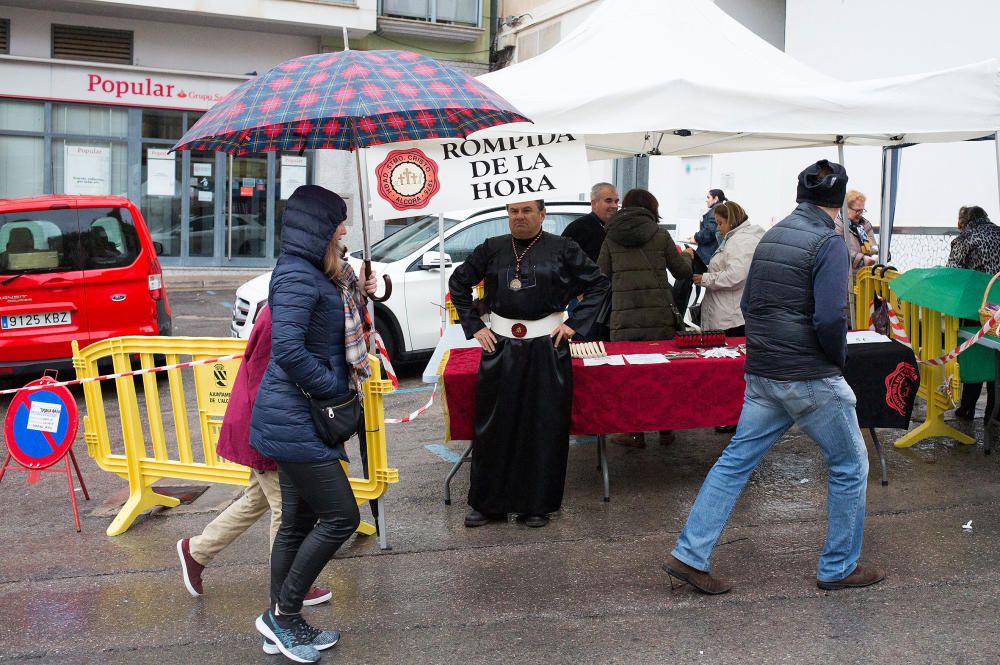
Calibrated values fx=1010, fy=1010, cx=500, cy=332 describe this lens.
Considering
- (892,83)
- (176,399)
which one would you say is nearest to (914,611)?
(892,83)

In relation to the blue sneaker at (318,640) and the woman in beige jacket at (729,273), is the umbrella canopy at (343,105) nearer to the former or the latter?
the blue sneaker at (318,640)

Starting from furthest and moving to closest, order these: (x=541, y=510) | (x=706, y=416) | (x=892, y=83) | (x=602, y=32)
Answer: (x=602, y=32)
(x=892, y=83)
(x=706, y=416)
(x=541, y=510)

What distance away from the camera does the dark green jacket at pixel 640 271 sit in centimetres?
715

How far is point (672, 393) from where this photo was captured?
6059mm

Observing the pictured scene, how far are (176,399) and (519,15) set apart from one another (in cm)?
1849

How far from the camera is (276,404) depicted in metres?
3.93

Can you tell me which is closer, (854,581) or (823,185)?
(823,185)

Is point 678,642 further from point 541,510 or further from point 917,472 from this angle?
point 917,472

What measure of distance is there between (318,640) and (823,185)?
2.92 meters

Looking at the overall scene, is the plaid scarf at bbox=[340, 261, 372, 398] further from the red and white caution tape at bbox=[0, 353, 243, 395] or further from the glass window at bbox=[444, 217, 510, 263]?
the glass window at bbox=[444, 217, 510, 263]

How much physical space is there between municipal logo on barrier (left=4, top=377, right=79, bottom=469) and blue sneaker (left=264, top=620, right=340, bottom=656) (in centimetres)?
235

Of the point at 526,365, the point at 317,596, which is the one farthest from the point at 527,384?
the point at 317,596

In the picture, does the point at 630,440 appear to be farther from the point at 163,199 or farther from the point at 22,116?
the point at 22,116

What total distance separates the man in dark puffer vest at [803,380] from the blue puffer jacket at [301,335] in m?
1.80
